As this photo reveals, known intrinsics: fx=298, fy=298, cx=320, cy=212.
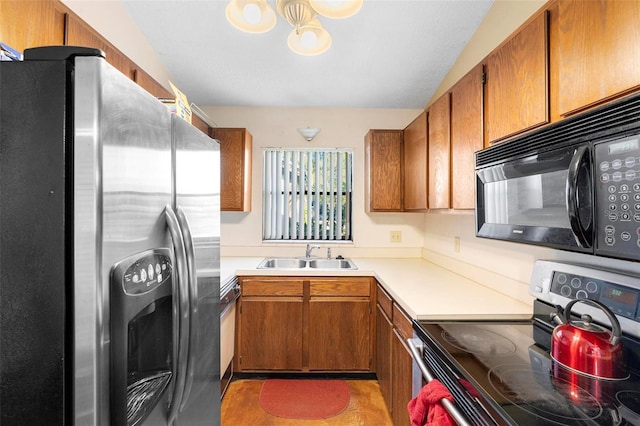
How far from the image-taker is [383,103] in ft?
9.40

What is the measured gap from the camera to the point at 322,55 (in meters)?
2.28

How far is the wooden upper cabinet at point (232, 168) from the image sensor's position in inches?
103

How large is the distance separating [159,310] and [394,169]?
231cm

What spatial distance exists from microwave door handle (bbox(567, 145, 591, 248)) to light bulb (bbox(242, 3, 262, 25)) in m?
1.36

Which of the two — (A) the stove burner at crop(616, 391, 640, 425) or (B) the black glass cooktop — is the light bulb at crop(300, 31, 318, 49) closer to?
(B) the black glass cooktop

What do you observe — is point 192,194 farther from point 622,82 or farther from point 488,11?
point 488,11

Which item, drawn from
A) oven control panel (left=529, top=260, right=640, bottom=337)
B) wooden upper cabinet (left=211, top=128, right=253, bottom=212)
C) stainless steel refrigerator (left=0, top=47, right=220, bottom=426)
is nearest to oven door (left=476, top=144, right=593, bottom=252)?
oven control panel (left=529, top=260, right=640, bottom=337)

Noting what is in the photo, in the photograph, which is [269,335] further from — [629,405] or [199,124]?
[629,405]

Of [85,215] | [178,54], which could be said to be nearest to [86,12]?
[178,54]

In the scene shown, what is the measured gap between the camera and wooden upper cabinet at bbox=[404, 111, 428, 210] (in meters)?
2.17

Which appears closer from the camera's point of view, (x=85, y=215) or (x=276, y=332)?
(x=85, y=215)

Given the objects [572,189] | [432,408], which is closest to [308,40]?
[572,189]

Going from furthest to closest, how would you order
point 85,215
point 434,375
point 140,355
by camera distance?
1. point 434,375
2. point 140,355
3. point 85,215

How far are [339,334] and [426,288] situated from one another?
2.89 ft
